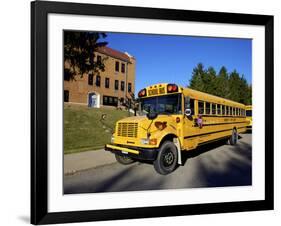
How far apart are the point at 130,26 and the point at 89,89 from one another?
76cm

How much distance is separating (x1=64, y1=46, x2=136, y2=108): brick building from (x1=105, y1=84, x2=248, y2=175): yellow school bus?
0.69 ft

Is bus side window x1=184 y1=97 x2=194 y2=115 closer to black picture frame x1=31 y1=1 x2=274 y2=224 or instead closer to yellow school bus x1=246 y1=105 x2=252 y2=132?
yellow school bus x1=246 y1=105 x2=252 y2=132

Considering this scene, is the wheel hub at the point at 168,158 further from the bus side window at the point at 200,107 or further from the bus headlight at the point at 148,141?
the bus side window at the point at 200,107

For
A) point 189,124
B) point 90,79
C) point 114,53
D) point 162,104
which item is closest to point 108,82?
point 90,79

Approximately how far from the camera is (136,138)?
13.7ft

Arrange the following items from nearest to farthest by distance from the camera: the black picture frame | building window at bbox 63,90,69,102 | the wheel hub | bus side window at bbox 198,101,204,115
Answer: the black picture frame → building window at bbox 63,90,69,102 → the wheel hub → bus side window at bbox 198,101,204,115

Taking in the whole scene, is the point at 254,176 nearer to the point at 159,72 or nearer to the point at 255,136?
the point at 255,136

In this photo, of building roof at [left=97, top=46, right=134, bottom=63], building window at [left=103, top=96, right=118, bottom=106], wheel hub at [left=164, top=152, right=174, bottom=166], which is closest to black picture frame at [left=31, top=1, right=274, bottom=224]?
building roof at [left=97, top=46, right=134, bottom=63]

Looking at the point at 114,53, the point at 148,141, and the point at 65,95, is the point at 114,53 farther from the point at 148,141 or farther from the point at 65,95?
the point at 148,141

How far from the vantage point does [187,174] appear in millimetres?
4277

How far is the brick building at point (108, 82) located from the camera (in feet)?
13.0

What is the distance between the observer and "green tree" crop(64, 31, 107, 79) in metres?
3.89

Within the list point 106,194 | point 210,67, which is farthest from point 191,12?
point 106,194

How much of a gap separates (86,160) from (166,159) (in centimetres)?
86
